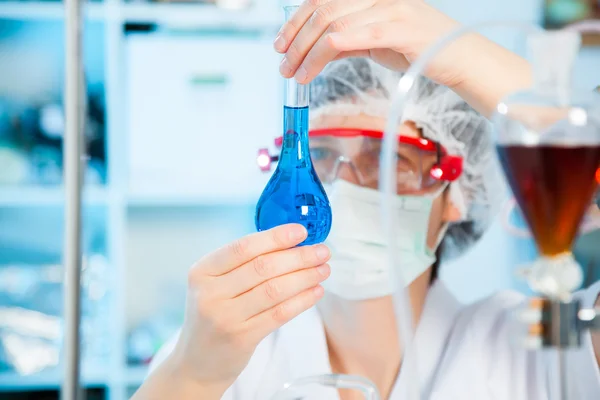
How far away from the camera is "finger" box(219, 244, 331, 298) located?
0.77 m

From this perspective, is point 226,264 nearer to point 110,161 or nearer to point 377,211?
point 377,211

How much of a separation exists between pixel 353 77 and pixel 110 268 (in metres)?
1.32

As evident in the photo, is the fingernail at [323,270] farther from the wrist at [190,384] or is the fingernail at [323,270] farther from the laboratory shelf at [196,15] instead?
the laboratory shelf at [196,15]

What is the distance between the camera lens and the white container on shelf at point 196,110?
2.12 metres

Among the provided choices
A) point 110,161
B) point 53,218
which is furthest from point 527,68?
point 53,218

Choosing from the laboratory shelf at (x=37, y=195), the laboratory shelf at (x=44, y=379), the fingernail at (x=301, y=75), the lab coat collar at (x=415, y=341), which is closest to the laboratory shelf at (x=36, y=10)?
the laboratory shelf at (x=37, y=195)

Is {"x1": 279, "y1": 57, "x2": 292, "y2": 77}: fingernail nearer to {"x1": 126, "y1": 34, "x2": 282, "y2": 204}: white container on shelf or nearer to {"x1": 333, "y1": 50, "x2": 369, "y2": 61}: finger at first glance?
{"x1": 333, "y1": 50, "x2": 369, "y2": 61}: finger

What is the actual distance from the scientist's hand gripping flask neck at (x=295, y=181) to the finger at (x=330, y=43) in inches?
0.7

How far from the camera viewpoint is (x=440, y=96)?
43.3 inches

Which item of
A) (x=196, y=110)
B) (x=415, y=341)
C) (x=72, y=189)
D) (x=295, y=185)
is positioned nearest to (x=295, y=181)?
(x=295, y=185)

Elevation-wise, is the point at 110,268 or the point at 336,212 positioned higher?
the point at 336,212

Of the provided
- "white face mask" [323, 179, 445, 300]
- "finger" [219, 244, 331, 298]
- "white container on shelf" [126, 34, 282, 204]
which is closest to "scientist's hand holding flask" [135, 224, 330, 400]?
"finger" [219, 244, 331, 298]

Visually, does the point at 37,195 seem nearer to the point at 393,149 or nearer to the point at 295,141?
the point at 295,141

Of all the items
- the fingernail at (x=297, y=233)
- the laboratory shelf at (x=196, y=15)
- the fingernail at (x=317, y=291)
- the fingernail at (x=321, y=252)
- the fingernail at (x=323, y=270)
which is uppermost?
the laboratory shelf at (x=196, y=15)
